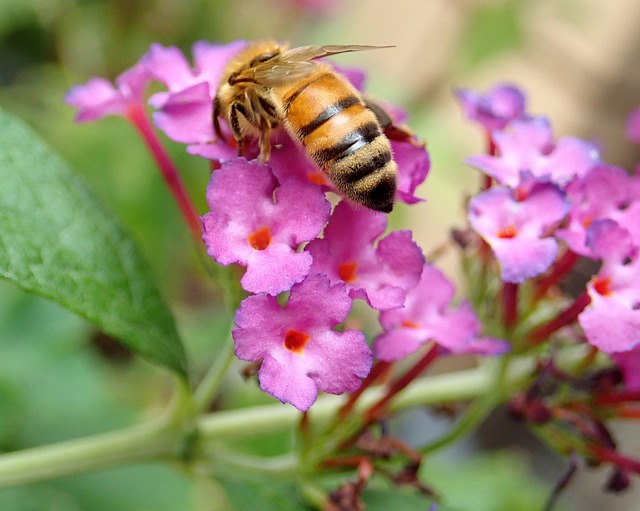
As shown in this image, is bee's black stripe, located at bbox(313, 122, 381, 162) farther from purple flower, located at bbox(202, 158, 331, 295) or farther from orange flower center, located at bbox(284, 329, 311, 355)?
orange flower center, located at bbox(284, 329, 311, 355)

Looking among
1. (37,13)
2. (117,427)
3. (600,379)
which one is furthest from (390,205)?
(37,13)

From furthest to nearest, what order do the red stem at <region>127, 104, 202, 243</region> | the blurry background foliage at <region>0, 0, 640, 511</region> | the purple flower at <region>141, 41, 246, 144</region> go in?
the blurry background foliage at <region>0, 0, 640, 511</region>, the red stem at <region>127, 104, 202, 243</region>, the purple flower at <region>141, 41, 246, 144</region>

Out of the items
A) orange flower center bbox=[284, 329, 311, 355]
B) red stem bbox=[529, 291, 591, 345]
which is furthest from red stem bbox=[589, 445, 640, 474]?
orange flower center bbox=[284, 329, 311, 355]

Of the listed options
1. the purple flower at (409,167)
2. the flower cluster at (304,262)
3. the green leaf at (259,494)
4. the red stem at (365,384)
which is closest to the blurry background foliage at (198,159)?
the green leaf at (259,494)

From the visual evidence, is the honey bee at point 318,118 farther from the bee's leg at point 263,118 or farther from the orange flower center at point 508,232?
the orange flower center at point 508,232

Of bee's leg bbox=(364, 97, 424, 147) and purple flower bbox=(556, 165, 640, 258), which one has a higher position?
bee's leg bbox=(364, 97, 424, 147)

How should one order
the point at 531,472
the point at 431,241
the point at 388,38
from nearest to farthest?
1. the point at 531,472
2. the point at 431,241
3. the point at 388,38

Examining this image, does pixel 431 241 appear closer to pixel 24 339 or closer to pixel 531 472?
pixel 531 472
